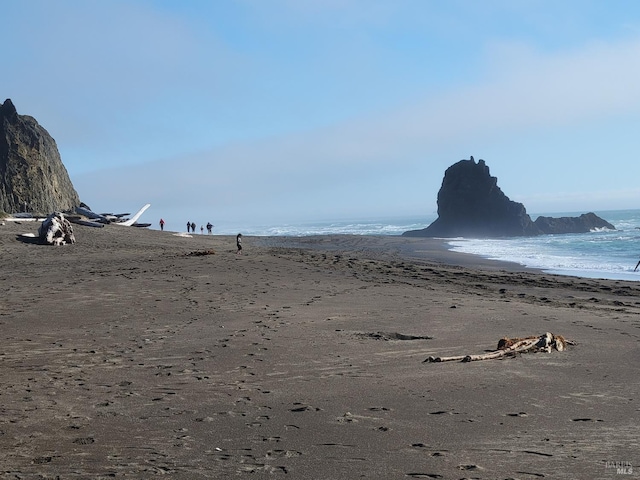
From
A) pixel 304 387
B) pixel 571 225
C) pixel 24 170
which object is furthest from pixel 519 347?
pixel 571 225

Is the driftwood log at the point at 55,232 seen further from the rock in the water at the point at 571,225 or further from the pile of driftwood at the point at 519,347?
the rock in the water at the point at 571,225

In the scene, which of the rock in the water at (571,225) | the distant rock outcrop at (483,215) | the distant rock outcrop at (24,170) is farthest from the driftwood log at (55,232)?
the rock in the water at (571,225)

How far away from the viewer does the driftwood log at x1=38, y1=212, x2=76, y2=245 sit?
81.8 feet

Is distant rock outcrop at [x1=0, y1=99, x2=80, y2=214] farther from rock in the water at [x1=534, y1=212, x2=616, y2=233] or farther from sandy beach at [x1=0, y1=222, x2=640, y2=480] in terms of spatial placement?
rock in the water at [x1=534, y1=212, x2=616, y2=233]

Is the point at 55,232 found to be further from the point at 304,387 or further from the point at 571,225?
the point at 571,225

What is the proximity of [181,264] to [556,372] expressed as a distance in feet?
49.3

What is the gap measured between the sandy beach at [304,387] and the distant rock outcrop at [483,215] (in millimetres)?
73520

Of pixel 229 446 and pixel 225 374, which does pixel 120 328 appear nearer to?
pixel 225 374

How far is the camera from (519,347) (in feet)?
27.4

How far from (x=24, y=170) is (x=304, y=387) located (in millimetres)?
49510

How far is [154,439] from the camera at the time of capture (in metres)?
4.87

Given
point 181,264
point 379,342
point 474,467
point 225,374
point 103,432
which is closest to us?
Result: point 474,467

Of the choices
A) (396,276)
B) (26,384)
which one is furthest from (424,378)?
(396,276)

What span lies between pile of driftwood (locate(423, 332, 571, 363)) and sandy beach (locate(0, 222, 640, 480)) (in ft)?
0.62
